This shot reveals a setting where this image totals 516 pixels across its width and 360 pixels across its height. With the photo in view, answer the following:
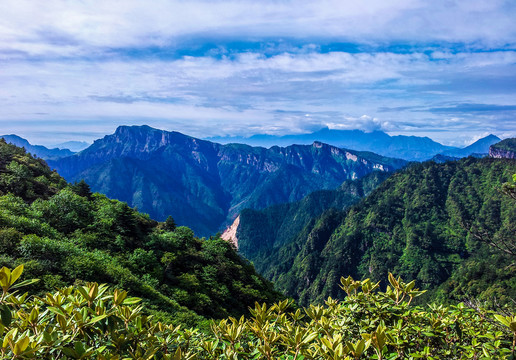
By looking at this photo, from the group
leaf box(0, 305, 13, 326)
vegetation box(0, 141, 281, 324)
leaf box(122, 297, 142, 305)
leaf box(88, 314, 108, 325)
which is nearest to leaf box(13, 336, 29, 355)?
leaf box(0, 305, 13, 326)

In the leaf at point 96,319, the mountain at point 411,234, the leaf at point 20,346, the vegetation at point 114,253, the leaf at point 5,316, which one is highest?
the leaf at point 5,316

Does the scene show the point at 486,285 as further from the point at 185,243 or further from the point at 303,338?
the point at 303,338

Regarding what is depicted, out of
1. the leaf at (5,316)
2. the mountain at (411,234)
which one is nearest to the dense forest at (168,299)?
the leaf at (5,316)

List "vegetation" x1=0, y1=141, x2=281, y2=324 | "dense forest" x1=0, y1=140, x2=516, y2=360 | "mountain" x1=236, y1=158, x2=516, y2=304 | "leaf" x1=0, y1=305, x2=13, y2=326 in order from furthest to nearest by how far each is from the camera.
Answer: "mountain" x1=236, y1=158, x2=516, y2=304 → "vegetation" x1=0, y1=141, x2=281, y2=324 → "dense forest" x1=0, y1=140, x2=516, y2=360 → "leaf" x1=0, y1=305, x2=13, y2=326

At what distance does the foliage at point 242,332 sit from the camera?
3.56 m

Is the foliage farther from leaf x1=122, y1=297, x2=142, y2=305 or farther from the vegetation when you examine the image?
the vegetation

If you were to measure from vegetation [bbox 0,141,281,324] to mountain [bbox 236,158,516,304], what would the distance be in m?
101

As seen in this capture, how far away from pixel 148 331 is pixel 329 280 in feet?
488

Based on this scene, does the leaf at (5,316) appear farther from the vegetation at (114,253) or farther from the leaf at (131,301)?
the vegetation at (114,253)

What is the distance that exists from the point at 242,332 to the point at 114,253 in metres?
25.6

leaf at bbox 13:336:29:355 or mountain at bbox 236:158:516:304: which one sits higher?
leaf at bbox 13:336:29:355

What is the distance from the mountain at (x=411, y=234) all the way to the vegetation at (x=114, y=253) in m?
101

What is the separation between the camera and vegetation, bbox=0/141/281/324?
711 inches

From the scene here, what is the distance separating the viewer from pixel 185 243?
36.5 m
